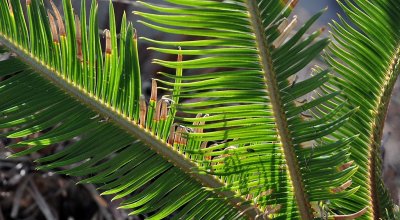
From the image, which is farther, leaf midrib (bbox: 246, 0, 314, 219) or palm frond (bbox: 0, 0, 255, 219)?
palm frond (bbox: 0, 0, 255, 219)

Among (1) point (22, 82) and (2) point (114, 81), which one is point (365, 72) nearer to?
(2) point (114, 81)

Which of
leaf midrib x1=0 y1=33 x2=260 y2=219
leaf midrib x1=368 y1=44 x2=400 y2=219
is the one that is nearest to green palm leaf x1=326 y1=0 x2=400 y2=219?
leaf midrib x1=368 y1=44 x2=400 y2=219

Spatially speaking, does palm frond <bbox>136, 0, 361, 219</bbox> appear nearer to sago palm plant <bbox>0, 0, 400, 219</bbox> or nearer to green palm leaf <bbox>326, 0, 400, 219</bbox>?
sago palm plant <bbox>0, 0, 400, 219</bbox>

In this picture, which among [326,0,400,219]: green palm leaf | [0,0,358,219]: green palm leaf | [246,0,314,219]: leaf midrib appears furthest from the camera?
[326,0,400,219]: green palm leaf

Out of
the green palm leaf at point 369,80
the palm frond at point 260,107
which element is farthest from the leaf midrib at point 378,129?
the palm frond at point 260,107

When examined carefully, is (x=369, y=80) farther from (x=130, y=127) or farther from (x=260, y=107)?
(x=130, y=127)

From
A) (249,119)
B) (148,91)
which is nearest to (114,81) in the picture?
(249,119)

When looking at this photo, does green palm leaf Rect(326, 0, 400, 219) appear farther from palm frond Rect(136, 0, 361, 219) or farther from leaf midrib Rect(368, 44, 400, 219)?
palm frond Rect(136, 0, 361, 219)

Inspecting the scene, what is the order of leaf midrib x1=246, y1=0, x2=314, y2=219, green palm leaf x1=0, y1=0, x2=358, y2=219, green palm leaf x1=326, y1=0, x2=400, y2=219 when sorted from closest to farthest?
leaf midrib x1=246, y1=0, x2=314, y2=219
green palm leaf x1=0, y1=0, x2=358, y2=219
green palm leaf x1=326, y1=0, x2=400, y2=219
